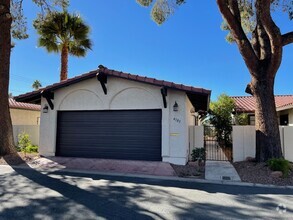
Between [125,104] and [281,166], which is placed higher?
[125,104]

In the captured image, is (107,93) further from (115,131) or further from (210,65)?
(210,65)

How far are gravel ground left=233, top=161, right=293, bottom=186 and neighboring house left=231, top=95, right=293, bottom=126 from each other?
7.26 m

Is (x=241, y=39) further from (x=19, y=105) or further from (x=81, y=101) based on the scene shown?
(x=19, y=105)

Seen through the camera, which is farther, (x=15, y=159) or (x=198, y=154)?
(x=15, y=159)

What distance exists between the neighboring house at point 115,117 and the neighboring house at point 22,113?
1041 centimetres

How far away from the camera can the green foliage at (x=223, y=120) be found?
16.5 metres

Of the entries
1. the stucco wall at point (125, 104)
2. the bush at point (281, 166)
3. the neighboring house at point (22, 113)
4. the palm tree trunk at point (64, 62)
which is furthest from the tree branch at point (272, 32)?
the neighboring house at point (22, 113)

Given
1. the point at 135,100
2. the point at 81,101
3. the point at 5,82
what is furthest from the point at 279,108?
the point at 5,82

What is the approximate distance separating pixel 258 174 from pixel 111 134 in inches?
258

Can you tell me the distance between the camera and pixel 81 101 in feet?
41.0

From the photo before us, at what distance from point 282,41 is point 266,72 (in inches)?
51.0

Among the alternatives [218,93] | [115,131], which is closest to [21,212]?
[115,131]

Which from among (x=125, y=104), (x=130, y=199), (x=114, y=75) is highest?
(x=114, y=75)

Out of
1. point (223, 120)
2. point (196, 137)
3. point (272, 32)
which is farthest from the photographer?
point (223, 120)
